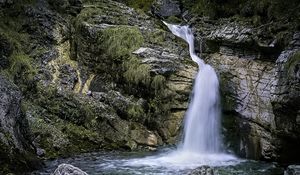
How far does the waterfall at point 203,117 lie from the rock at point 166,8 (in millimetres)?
5601

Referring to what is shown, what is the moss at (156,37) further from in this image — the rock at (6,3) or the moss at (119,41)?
the rock at (6,3)

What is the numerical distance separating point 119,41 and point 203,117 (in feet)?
13.9

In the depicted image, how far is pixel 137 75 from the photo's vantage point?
45.0ft

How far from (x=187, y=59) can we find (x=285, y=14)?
3.58 m

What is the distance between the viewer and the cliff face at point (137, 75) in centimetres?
1186

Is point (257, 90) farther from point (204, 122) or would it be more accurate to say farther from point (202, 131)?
point (202, 131)

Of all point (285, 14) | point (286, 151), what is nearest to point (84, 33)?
point (285, 14)

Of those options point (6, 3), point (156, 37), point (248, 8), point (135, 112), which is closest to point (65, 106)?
point (135, 112)

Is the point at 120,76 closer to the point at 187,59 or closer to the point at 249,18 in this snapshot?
the point at 187,59

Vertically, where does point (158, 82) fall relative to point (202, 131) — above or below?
above

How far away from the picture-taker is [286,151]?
1152 cm

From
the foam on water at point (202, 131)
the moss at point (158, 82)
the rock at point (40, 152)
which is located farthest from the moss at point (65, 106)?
the foam on water at point (202, 131)

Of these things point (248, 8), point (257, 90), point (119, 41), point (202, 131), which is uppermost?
point (248, 8)

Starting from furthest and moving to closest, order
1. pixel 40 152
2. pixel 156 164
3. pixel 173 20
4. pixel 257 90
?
1. pixel 173 20
2. pixel 257 90
3. pixel 40 152
4. pixel 156 164
